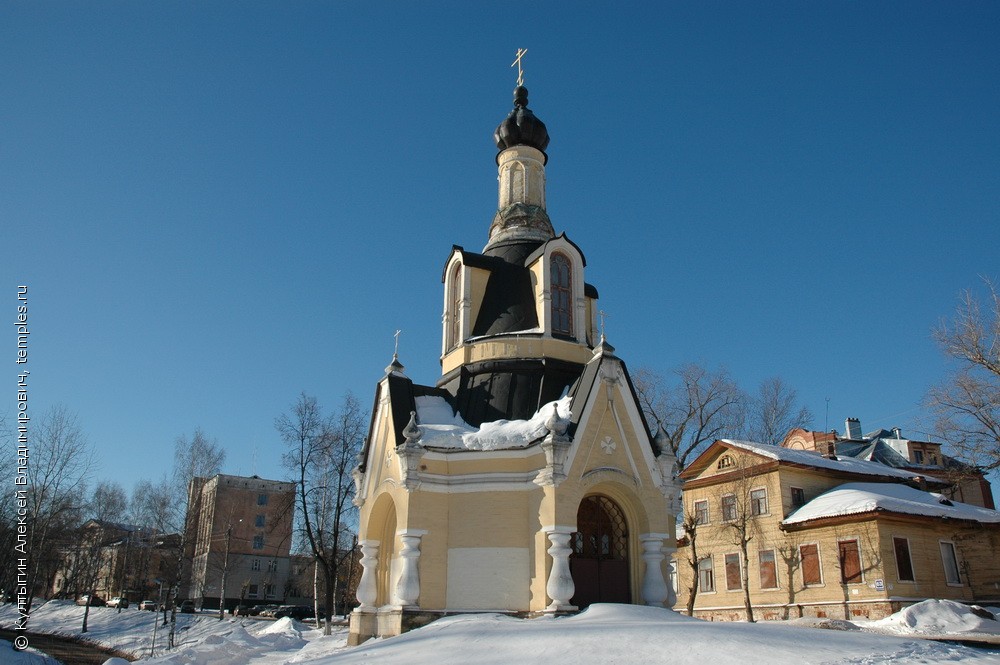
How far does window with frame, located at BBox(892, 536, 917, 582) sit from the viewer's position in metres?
24.1

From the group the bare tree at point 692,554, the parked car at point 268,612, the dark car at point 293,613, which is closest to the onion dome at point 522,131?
the bare tree at point 692,554

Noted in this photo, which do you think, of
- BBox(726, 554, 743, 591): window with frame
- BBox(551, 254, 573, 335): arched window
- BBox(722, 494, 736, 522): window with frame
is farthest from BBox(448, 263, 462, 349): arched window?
BBox(726, 554, 743, 591): window with frame

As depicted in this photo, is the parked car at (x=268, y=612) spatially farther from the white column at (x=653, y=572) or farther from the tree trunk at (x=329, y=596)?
the white column at (x=653, y=572)

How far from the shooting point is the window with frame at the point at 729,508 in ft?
98.1

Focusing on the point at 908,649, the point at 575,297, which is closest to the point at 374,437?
the point at 575,297

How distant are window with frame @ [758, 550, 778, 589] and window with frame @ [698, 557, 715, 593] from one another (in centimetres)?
235

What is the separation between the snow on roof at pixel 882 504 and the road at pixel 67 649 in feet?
84.7

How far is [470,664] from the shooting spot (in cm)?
960

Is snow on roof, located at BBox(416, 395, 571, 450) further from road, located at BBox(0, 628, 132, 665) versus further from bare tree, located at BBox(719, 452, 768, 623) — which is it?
road, located at BBox(0, 628, 132, 665)

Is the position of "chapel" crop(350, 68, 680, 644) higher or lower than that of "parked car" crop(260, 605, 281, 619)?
higher

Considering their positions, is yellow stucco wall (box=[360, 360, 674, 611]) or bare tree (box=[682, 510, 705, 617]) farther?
bare tree (box=[682, 510, 705, 617])

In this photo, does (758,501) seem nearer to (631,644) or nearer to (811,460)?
(811,460)

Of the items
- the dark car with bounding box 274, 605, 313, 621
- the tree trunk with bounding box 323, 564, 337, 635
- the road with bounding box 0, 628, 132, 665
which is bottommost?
the road with bounding box 0, 628, 132, 665

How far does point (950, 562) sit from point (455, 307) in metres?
19.4
